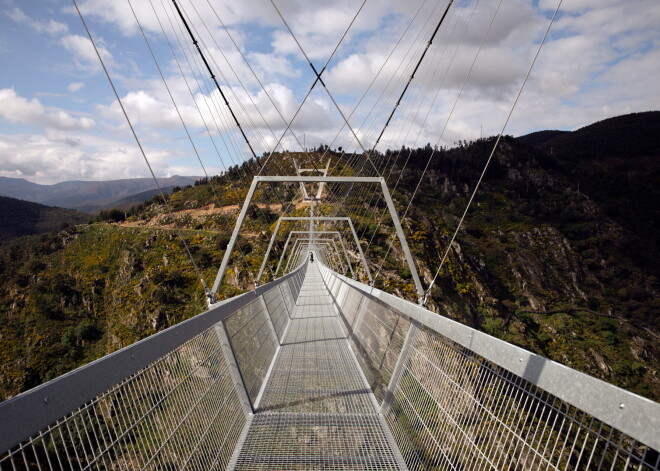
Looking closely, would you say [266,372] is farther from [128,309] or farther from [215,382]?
[128,309]

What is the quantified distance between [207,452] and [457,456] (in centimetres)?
162

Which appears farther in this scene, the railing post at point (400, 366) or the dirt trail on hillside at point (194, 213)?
the dirt trail on hillside at point (194, 213)

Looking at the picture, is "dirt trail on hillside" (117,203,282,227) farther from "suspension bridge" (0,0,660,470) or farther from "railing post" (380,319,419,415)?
"railing post" (380,319,419,415)

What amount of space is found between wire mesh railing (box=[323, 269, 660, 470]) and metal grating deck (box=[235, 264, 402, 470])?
0.65ft

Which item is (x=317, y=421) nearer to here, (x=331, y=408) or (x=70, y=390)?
(x=331, y=408)

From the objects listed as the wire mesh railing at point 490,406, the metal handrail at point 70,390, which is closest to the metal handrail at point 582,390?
the wire mesh railing at point 490,406

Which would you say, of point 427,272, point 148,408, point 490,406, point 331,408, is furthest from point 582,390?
point 427,272

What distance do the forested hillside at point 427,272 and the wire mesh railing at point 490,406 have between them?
51.5 feet

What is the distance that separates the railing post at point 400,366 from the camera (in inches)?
130

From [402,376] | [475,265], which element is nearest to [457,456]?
[402,376]

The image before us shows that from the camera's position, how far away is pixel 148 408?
1967mm

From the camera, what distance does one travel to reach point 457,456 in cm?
241

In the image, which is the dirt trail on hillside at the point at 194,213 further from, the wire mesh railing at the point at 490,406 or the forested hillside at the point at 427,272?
the wire mesh railing at the point at 490,406

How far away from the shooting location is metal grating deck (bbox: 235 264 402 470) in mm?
2922
